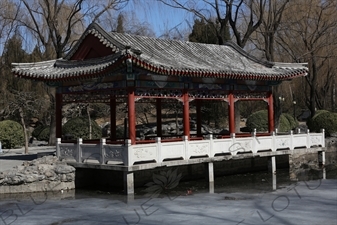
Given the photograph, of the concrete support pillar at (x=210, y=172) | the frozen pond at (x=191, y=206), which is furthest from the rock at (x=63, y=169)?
the concrete support pillar at (x=210, y=172)

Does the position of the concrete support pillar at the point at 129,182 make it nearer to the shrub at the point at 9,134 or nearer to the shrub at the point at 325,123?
the shrub at the point at 9,134

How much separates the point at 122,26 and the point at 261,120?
9.13m

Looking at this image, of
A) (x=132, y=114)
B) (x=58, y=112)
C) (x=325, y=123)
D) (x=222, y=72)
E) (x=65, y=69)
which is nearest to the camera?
Result: (x=132, y=114)

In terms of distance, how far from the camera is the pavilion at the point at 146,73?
12.6 metres

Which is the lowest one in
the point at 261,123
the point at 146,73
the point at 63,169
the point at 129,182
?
the point at 129,182

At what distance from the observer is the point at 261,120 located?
2638 cm

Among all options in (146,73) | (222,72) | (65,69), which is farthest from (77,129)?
(146,73)

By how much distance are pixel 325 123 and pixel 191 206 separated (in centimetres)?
1486

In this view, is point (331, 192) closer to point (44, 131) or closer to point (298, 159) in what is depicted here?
point (298, 159)

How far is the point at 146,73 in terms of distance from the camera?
12672 mm

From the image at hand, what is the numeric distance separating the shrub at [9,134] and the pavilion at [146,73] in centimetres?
849

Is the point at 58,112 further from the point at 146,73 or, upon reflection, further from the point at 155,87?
the point at 146,73

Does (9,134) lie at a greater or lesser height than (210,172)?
greater

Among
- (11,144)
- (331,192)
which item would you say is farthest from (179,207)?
(11,144)
